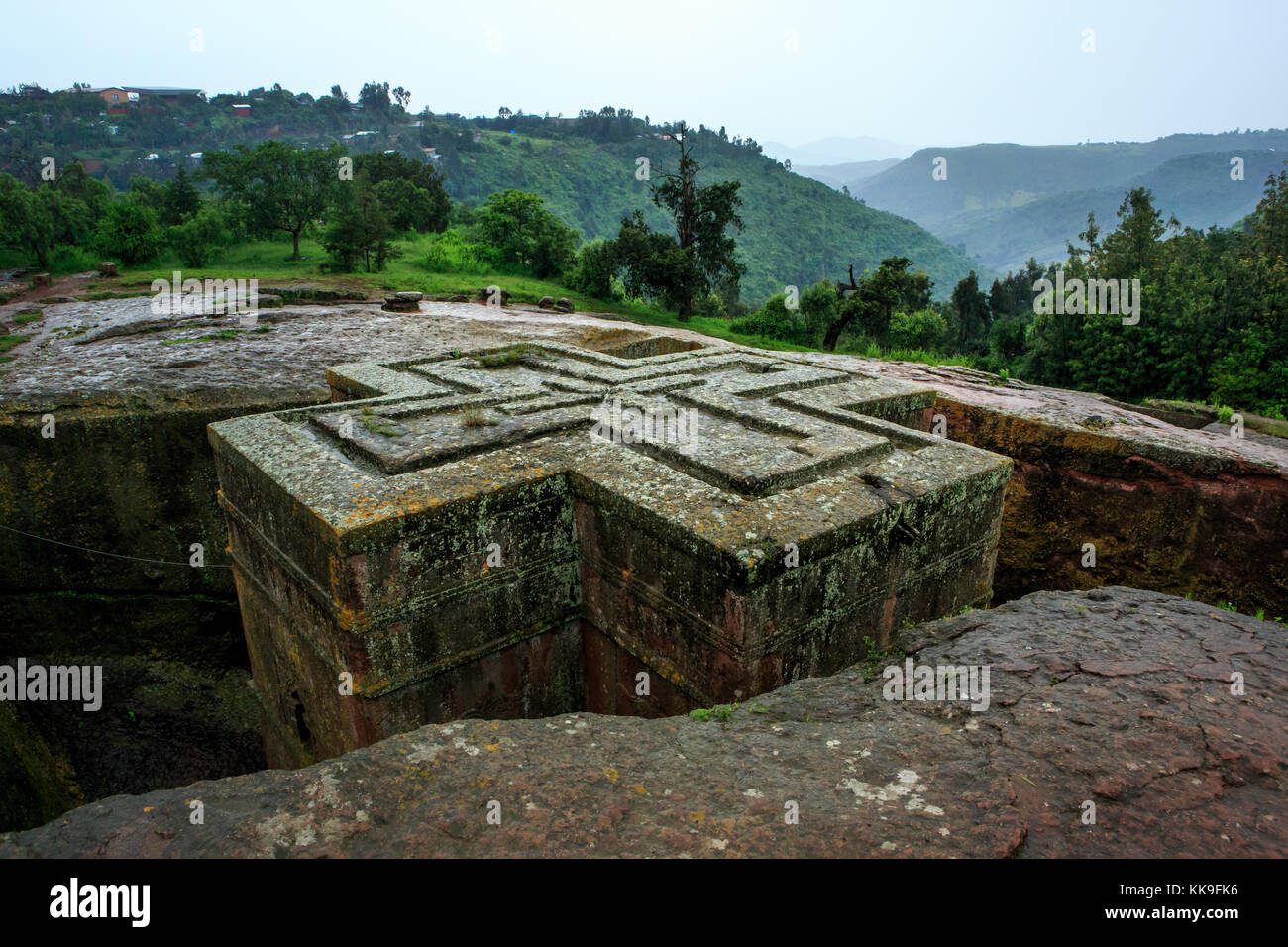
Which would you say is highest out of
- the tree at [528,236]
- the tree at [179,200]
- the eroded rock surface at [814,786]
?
the tree at [179,200]

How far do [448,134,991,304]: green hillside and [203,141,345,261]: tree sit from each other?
47.4 m

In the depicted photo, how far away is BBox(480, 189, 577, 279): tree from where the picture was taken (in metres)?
23.9

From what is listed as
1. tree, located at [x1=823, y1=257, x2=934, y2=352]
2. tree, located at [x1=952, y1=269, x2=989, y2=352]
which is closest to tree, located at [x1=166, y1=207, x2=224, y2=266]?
tree, located at [x1=823, y1=257, x2=934, y2=352]

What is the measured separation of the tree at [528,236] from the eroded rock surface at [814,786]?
73.5ft

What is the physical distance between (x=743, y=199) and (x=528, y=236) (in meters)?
70.2

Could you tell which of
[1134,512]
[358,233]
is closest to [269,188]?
[358,233]

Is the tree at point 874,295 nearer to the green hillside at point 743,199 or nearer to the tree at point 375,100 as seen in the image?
the green hillside at point 743,199

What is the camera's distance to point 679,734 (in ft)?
9.30

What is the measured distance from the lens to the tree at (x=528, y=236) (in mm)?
23906

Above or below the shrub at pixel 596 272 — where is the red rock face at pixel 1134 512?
below

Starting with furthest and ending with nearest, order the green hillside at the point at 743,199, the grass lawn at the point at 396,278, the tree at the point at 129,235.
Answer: the green hillside at the point at 743,199 < the tree at the point at 129,235 < the grass lawn at the point at 396,278

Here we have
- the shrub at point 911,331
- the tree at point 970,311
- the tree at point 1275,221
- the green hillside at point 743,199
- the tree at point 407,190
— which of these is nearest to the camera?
the tree at point 407,190

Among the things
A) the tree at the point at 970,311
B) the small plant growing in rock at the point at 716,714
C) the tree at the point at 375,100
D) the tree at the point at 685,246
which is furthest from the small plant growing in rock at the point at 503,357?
the tree at the point at 375,100
